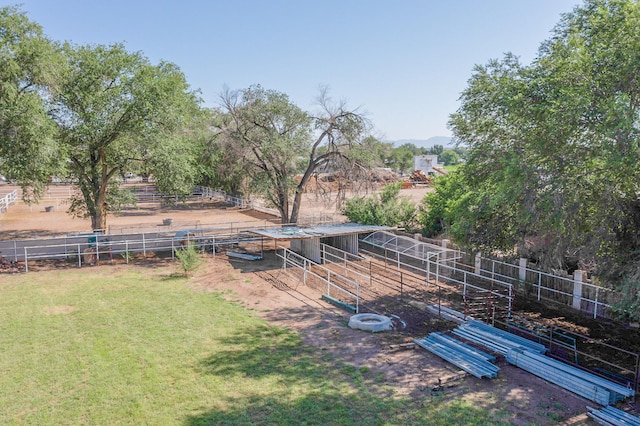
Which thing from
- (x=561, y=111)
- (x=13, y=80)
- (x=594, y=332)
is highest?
(x=13, y=80)

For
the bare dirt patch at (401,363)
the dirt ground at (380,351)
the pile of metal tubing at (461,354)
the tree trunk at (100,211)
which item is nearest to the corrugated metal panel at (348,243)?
the dirt ground at (380,351)

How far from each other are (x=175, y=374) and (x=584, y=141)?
36.4ft

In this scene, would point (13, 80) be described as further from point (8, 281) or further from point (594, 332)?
point (594, 332)

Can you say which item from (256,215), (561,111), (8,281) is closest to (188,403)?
(561,111)

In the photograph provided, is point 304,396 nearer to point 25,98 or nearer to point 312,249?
point 312,249

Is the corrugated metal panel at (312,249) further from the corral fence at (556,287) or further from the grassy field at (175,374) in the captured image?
the corral fence at (556,287)

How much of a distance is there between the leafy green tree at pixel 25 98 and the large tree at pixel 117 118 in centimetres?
115

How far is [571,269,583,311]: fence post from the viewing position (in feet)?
47.8

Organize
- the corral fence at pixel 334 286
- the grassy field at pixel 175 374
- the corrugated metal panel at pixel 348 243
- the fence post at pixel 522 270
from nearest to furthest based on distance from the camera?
the grassy field at pixel 175 374 → the corral fence at pixel 334 286 → the fence post at pixel 522 270 → the corrugated metal panel at pixel 348 243

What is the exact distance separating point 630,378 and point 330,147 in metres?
18.6

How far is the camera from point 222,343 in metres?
11.3

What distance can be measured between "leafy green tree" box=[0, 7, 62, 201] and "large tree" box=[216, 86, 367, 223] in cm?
921

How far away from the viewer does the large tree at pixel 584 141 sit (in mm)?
9453

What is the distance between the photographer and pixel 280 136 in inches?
998
